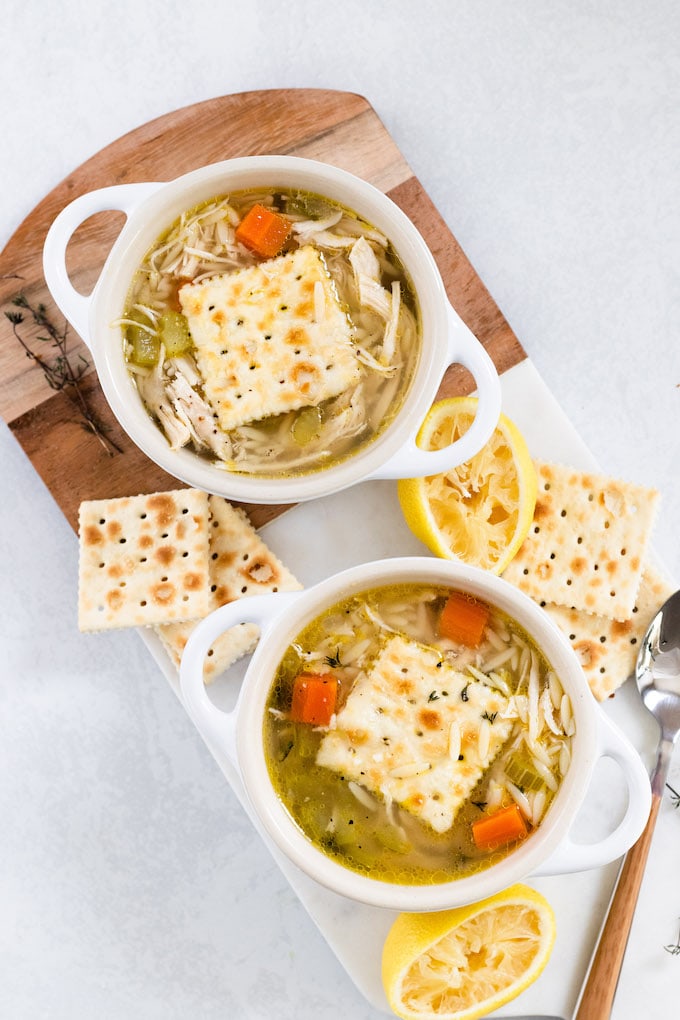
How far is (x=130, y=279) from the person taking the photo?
8.38 ft

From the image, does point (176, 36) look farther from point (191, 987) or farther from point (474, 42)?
point (191, 987)

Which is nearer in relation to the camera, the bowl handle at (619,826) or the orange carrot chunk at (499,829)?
the bowl handle at (619,826)

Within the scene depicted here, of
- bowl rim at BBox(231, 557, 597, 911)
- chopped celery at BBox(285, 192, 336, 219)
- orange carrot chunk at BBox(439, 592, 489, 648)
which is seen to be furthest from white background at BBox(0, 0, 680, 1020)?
orange carrot chunk at BBox(439, 592, 489, 648)

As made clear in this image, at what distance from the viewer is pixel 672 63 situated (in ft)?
10.6

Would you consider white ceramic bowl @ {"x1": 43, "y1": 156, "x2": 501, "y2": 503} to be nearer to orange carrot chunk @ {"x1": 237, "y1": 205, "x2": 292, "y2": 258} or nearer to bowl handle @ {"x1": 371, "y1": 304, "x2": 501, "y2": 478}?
bowl handle @ {"x1": 371, "y1": 304, "x2": 501, "y2": 478}

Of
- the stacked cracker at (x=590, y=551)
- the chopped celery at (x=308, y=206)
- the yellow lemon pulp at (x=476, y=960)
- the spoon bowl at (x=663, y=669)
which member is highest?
the chopped celery at (x=308, y=206)

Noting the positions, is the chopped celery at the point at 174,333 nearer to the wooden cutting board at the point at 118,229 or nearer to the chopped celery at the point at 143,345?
the chopped celery at the point at 143,345

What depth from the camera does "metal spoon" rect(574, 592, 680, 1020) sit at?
2.83 metres

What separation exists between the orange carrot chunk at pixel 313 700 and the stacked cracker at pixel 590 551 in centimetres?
70

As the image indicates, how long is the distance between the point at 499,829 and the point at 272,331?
4.89ft

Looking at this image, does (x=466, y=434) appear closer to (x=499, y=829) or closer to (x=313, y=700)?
(x=313, y=700)

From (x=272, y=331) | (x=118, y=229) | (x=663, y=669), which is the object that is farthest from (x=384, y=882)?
(x=118, y=229)

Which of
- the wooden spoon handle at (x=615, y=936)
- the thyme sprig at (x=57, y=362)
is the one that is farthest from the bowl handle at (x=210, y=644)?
the wooden spoon handle at (x=615, y=936)

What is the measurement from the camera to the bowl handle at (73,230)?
2.42 metres
